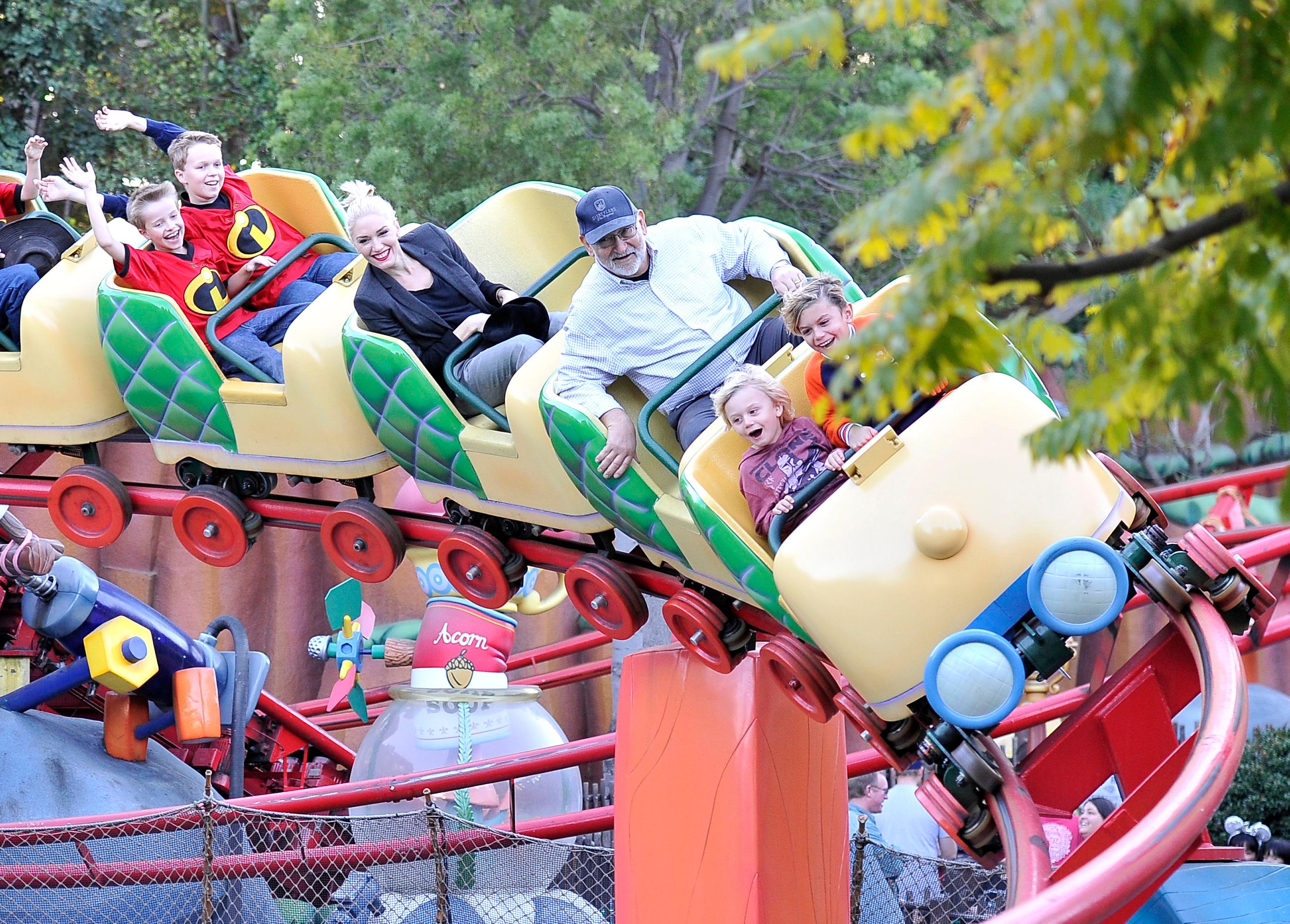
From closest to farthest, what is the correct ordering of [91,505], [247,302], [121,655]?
1. [247,302]
2. [91,505]
3. [121,655]

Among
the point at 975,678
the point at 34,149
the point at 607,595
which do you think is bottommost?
the point at 607,595

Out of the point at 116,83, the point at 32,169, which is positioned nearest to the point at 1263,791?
the point at 32,169

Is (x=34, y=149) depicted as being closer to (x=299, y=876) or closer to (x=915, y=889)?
(x=299, y=876)

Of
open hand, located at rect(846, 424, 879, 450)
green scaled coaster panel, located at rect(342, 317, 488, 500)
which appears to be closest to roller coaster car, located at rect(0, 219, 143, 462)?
green scaled coaster panel, located at rect(342, 317, 488, 500)

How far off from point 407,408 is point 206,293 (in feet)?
2.82

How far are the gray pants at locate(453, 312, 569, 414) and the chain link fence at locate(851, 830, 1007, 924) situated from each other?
5.01 ft

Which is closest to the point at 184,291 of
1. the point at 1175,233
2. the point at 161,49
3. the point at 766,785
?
the point at 766,785

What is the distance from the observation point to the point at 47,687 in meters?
4.77

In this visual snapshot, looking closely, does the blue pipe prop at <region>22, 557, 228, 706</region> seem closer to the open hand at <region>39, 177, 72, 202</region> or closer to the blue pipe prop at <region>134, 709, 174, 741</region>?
the blue pipe prop at <region>134, 709, 174, 741</region>

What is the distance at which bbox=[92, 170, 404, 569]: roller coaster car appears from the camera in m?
3.66

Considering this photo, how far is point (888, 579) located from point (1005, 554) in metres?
0.21

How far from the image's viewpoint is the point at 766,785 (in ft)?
10.4

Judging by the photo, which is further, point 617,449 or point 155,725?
point 155,725

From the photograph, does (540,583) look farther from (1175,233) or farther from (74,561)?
(1175,233)
